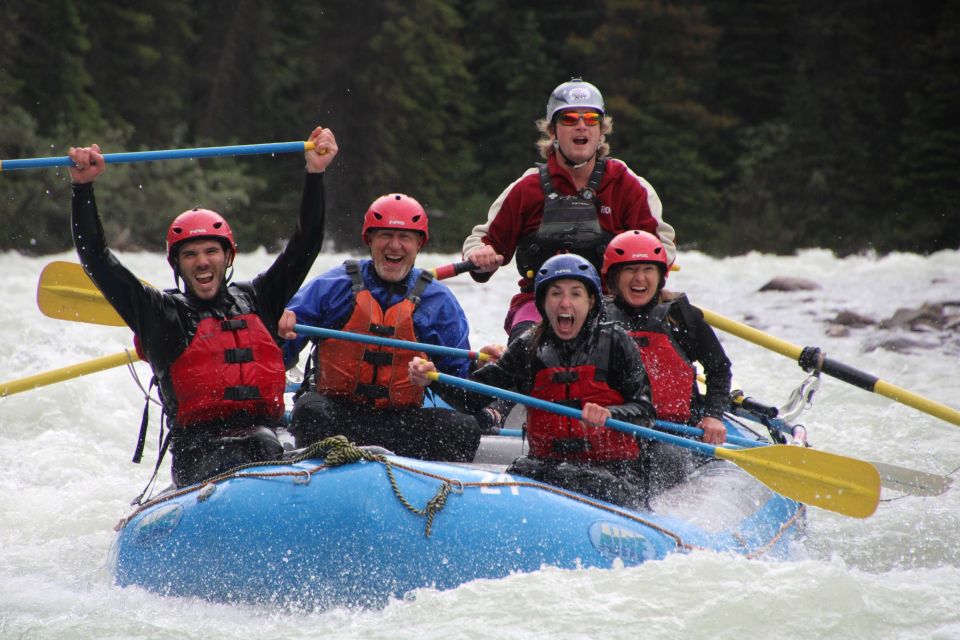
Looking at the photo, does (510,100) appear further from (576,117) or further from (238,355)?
(238,355)

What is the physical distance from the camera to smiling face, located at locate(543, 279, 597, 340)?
4.43 meters

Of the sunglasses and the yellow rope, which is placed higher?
the sunglasses

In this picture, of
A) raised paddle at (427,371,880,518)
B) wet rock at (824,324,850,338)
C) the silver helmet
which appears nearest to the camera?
raised paddle at (427,371,880,518)

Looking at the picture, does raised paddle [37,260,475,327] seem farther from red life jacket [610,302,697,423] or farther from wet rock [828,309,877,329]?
wet rock [828,309,877,329]

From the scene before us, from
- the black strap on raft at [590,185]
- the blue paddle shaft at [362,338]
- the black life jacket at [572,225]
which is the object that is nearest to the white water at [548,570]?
the blue paddle shaft at [362,338]

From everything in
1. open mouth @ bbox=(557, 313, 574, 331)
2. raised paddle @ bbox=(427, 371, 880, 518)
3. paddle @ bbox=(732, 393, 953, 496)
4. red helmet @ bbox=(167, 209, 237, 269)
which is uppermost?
red helmet @ bbox=(167, 209, 237, 269)

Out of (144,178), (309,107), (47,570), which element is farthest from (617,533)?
(309,107)

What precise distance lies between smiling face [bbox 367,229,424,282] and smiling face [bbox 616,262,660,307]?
86 cm

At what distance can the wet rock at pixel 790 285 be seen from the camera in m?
15.9

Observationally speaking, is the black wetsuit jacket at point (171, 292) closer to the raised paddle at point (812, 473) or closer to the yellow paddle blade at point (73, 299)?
the raised paddle at point (812, 473)

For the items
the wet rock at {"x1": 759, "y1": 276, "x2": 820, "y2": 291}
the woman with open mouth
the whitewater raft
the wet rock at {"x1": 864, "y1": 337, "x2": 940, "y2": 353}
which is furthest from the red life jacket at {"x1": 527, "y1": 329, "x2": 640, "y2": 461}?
the wet rock at {"x1": 759, "y1": 276, "x2": 820, "y2": 291}

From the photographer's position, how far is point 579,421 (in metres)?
4.43

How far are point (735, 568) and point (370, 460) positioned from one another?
1250mm

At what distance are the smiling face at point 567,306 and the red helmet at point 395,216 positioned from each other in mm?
692
